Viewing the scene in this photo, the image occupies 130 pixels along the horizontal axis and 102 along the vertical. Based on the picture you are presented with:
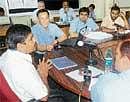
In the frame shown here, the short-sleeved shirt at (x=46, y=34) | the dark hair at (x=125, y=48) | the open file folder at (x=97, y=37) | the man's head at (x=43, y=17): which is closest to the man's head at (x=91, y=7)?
the short-sleeved shirt at (x=46, y=34)

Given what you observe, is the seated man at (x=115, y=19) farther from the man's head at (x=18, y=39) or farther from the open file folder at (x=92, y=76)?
the man's head at (x=18, y=39)

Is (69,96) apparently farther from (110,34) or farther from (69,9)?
(69,9)

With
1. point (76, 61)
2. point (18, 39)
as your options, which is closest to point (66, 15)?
point (76, 61)

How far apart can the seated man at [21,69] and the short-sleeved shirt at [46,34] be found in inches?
69.6

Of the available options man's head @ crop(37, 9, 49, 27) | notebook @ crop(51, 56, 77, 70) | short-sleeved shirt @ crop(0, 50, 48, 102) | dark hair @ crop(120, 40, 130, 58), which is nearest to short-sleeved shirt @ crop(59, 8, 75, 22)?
man's head @ crop(37, 9, 49, 27)

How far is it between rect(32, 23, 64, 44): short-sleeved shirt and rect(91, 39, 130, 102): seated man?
2.41 meters

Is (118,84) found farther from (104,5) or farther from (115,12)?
(104,5)

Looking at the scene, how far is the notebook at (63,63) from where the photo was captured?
2607 mm

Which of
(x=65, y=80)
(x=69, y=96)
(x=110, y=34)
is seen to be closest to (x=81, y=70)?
(x=65, y=80)

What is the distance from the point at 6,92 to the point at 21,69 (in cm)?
22

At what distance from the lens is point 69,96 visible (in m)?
2.71

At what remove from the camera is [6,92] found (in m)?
2.01

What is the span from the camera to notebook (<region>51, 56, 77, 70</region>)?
103 inches

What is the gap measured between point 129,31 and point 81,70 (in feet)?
5.43
